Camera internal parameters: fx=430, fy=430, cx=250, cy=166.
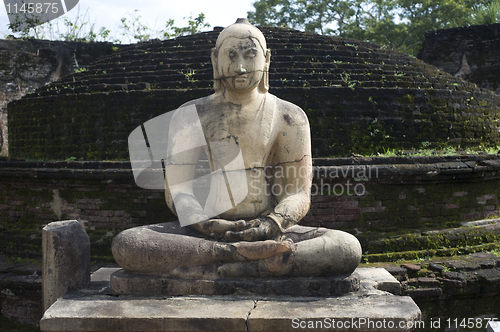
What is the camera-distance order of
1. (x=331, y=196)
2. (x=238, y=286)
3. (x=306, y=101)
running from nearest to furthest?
1. (x=238, y=286)
2. (x=331, y=196)
3. (x=306, y=101)

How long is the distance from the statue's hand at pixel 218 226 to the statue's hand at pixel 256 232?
0.03 m

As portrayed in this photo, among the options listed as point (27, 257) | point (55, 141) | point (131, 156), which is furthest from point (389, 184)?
point (55, 141)

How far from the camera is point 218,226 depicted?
9.44 feet

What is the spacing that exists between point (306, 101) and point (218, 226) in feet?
14.9

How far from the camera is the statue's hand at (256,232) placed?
9.25 ft

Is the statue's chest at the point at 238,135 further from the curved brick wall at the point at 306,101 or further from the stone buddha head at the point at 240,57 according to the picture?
the curved brick wall at the point at 306,101

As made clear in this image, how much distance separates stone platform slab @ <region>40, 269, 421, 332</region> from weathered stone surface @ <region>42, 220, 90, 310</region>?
0.28m

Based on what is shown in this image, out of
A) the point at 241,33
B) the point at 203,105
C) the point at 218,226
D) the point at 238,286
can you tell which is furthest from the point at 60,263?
the point at 241,33

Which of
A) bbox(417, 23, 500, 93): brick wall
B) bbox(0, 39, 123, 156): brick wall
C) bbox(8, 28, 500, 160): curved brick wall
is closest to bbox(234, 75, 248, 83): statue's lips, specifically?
bbox(8, 28, 500, 160): curved brick wall

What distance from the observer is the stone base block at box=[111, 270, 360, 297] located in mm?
2713

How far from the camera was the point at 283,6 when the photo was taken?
20219mm

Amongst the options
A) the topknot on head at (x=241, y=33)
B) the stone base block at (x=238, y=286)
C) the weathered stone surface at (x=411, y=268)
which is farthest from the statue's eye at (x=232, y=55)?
the weathered stone surface at (x=411, y=268)

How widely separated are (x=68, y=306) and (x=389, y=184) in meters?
4.26

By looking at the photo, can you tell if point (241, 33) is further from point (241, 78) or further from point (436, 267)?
point (436, 267)
